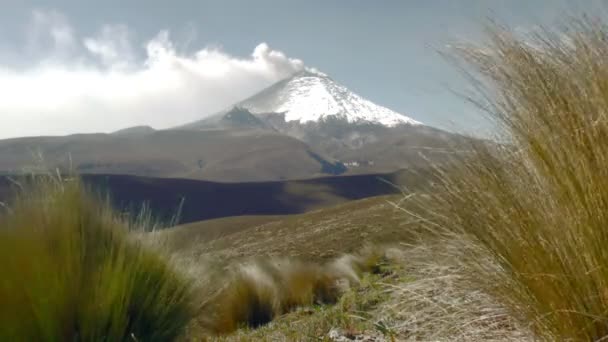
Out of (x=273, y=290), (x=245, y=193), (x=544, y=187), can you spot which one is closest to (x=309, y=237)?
(x=273, y=290)

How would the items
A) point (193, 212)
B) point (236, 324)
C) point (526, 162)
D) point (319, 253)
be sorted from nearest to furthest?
point (526, 162) → point (236, 324) → point (319, 253) → point (193, 212)

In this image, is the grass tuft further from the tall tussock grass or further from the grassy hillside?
the tall tussock grass

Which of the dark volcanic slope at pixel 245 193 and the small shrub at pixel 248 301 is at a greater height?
the small shrub at pixel 248 301

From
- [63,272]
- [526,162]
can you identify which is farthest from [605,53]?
[63,272]

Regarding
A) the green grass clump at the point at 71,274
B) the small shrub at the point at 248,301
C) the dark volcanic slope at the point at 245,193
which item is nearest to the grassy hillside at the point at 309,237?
the small shrub at the point at 248,301

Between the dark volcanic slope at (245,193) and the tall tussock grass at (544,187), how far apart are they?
110 meters

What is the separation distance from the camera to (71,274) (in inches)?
90.7

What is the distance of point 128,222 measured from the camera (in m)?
2.92

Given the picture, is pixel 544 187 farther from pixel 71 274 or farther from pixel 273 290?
pixel 273 290

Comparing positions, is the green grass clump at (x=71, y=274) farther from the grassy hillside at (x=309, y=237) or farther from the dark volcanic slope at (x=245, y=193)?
the dark volcanic slope at (x=245, y=193)

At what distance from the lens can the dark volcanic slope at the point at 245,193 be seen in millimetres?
114812

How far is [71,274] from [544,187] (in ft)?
5.83

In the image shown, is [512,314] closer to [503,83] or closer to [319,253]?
[503,83]

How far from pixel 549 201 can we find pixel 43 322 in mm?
1889
